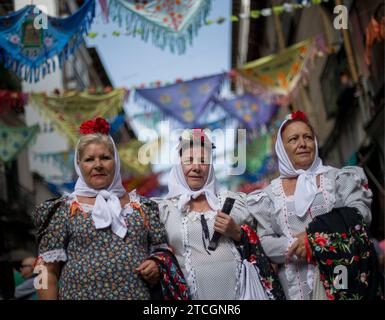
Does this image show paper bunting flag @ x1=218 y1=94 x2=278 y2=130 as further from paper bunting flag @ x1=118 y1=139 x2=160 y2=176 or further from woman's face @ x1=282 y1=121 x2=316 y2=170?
woman's face @ x1=282 y1=121 x2=316 y2=170

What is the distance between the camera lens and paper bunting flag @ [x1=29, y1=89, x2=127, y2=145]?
11055 mm

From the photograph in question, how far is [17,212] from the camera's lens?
69.6ft

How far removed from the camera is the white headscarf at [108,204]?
3.39 meters

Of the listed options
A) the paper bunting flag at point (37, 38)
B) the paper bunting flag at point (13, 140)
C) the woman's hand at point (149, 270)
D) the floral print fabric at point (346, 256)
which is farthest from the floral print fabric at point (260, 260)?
the paper bunting flag at point (13, 140)

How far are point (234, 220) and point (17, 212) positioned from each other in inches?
743

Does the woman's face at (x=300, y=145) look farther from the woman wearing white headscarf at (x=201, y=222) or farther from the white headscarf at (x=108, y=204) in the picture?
the white headscarf at (x=108, y=204)

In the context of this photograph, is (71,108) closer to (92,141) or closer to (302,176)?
(92,141)

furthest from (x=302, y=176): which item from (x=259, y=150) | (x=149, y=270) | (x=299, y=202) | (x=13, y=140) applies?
(x=259, y=150)

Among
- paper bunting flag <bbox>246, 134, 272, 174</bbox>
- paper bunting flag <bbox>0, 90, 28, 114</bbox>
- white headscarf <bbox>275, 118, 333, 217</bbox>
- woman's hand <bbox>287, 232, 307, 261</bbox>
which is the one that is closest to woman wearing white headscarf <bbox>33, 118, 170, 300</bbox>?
woman's hand <bbox>287, 232, 307, 261</bbox>

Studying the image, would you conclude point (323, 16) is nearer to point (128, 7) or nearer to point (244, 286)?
point (128, 7)

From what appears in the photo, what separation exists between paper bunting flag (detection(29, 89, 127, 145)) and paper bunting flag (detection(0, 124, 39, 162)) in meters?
2.01

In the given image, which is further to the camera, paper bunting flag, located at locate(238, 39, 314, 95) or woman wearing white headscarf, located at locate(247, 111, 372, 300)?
paper bunting flag, located at locate(238, 39, 314, 95)

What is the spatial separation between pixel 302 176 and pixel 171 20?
14.1ft

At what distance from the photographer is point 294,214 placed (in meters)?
3.73
